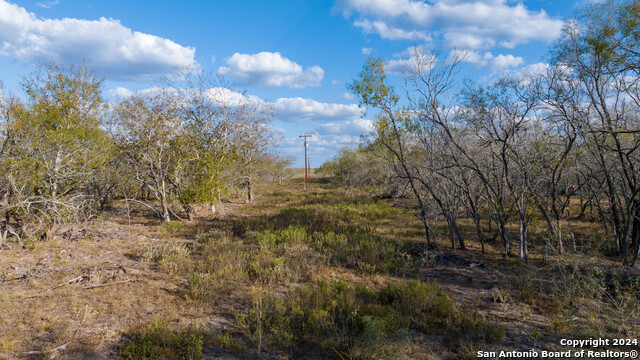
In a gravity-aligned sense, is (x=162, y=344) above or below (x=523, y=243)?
below

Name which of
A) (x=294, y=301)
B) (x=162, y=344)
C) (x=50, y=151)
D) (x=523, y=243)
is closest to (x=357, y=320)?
(x=294, y=301)

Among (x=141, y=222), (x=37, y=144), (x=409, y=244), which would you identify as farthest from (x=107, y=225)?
(x=409, y=244)

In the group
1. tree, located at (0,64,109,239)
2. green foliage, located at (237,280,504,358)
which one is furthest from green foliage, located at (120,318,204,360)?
tree, located at (0,64,109,239)

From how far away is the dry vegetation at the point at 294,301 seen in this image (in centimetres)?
474

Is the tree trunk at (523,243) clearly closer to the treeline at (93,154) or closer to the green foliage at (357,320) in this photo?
the green foliage at (357,320)

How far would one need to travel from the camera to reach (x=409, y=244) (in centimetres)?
1095

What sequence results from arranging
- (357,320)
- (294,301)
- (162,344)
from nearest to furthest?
(162,344) → (357,320) → (294,301)

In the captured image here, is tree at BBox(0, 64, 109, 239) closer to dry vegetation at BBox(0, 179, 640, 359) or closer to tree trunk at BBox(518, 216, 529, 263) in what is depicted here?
dry vegetation at BBox(0, 179, 640, 359)

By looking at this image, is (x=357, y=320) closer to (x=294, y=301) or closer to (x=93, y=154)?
(x=294, y=301)

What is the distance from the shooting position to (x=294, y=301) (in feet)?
19.2

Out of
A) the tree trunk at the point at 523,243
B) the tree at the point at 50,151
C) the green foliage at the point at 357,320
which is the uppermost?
the tree at the point at 50,151

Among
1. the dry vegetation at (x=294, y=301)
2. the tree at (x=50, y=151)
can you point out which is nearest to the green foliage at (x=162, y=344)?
the dry vegetation at (x=294, y=301)

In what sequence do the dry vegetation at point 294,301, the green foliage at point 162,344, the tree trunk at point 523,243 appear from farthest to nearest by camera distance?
the tree trunk at point 523,243 → the dry vegetation at point 294,301 → the green foliage at point 162,344

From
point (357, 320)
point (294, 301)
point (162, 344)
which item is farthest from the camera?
point (294, 301)
